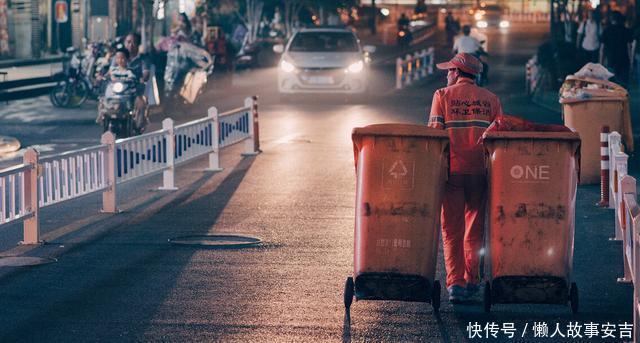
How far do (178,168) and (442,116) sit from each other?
9.75 metres

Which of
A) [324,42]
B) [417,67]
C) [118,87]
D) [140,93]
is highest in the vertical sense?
[324,42]

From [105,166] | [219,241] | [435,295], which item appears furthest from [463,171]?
[105,166]

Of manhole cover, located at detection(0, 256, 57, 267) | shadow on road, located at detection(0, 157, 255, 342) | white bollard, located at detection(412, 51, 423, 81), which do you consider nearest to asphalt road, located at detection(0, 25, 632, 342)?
shadow on road, located at detection(0, 157, 255, 342)

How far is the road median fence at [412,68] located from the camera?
37469 mm

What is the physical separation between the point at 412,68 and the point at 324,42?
30.2 feet

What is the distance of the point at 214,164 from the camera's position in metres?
18.5

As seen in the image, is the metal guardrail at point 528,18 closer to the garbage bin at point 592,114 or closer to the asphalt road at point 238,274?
the garbage bin at point 592,114

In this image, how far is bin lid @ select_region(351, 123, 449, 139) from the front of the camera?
9039 mm

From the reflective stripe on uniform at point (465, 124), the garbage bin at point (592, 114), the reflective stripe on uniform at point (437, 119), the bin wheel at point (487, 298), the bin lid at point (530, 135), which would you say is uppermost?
the reflective stripe on uniform at point (437, 119)

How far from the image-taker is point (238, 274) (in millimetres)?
10719

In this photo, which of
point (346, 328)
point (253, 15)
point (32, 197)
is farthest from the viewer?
point (253, 15)

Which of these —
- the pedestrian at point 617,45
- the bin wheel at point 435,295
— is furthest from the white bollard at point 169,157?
the pedestrian at point 617,45

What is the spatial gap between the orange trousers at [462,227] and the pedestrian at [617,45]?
2301 cm

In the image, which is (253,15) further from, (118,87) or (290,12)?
(118,87)
